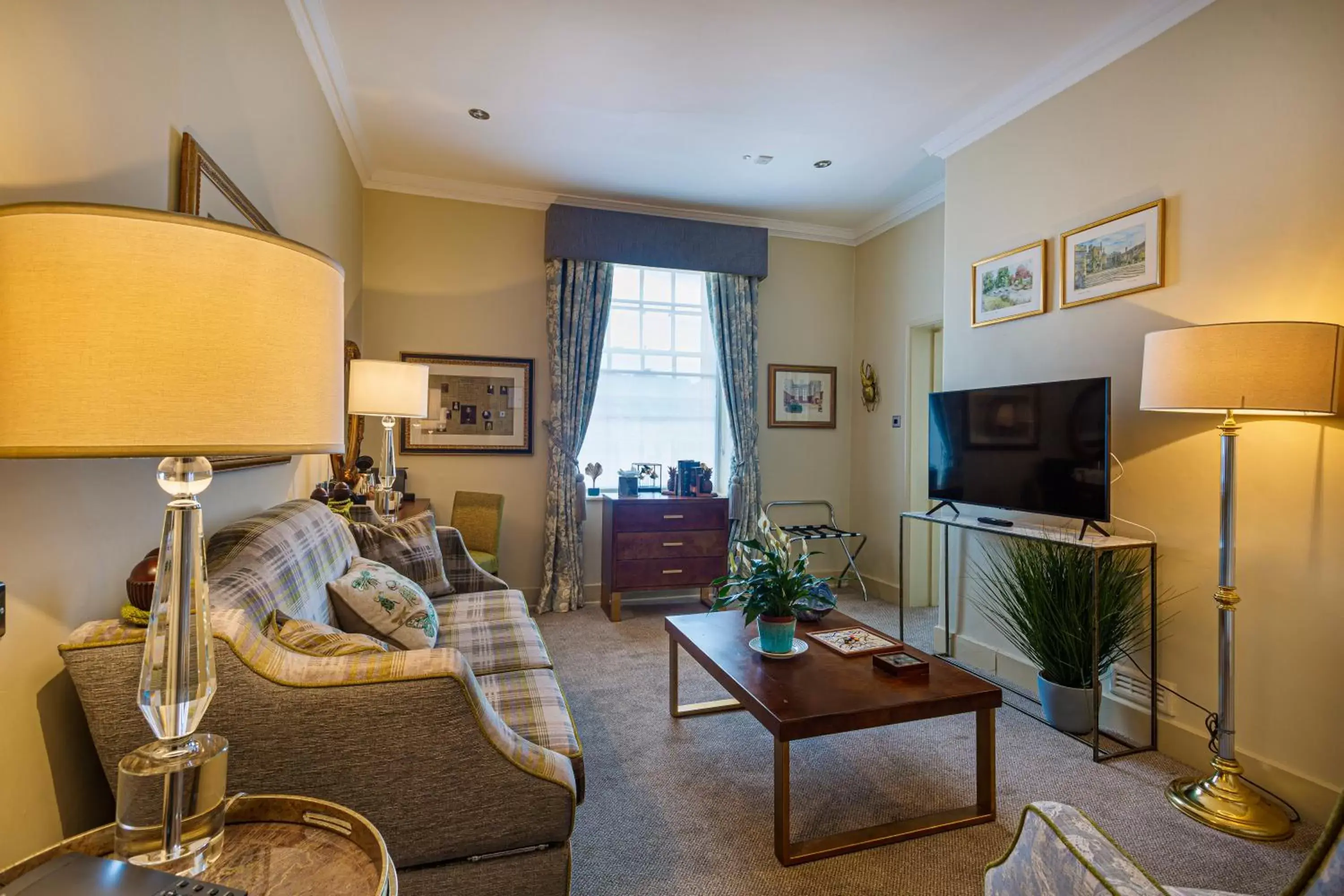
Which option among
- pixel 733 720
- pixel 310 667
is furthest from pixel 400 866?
pixel 733 720

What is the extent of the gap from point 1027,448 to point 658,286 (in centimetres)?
301

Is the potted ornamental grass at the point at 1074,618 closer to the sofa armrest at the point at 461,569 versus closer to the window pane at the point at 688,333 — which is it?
the sofa armrest at the point at 461,569

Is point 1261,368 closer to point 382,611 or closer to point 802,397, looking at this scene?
point 382,611

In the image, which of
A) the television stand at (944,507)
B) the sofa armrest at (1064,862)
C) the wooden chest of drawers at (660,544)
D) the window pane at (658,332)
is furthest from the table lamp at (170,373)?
the window pane at (658,332)

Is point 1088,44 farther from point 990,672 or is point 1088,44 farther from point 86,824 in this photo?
point 86,824

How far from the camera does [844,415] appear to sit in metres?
5.40

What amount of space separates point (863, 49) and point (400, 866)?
337cm

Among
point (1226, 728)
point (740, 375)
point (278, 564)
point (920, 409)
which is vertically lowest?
point (1226, 728)

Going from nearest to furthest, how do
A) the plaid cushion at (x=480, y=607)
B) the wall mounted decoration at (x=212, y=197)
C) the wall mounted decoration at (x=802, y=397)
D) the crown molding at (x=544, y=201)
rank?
the wall mounted decoration at (x=212, y=197), the plaid cushion at (x=480, y=607), the crown molding at (x=544, y=201), the wall mounted decoration at (x=802, y=397)

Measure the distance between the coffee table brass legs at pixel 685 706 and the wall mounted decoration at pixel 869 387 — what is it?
2.92 m

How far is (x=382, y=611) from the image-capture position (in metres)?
2.08

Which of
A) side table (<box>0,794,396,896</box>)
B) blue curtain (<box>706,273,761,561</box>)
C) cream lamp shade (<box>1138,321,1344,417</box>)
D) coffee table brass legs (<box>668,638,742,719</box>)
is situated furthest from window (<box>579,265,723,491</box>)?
side table (<box>0,794,396,896</box>)

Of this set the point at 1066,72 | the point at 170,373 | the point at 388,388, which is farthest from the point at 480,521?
the point at 1066,72

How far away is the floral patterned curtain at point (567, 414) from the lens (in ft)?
15.0
